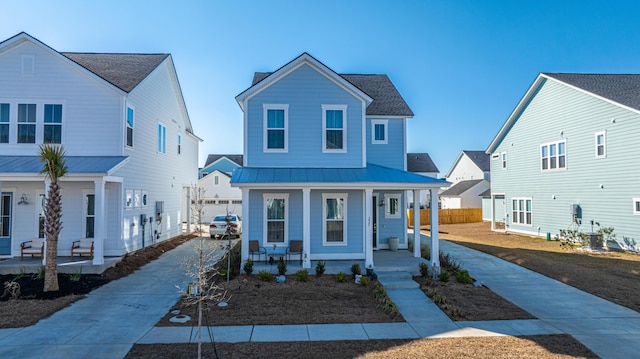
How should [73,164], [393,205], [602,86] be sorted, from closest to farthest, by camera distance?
1. [73,164]
2. [393,205]
3. [602,86]

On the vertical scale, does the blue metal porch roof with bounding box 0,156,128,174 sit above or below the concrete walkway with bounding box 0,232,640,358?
above

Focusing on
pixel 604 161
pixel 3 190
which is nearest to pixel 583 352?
pixel 604 161

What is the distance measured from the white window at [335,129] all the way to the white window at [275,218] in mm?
2557

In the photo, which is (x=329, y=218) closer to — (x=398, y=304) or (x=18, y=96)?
(x=398, y=304)

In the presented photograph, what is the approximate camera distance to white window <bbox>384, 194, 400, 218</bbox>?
1535 centimetres

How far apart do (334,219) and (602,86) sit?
17.2 meters

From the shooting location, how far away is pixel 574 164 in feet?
63.8

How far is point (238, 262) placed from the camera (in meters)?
12.7

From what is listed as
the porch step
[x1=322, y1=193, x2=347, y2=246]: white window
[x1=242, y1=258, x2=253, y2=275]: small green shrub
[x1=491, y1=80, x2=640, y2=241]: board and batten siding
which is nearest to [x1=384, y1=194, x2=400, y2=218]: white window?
[x1=322, y1=193, x2=347, y2=246]: white window

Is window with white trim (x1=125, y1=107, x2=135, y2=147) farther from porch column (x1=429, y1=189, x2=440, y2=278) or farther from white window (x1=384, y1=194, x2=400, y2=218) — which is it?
porch column (x1=429, y1=189, x2=440, y2=278)

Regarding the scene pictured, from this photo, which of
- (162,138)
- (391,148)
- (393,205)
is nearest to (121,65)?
(162,138)

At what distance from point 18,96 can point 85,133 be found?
2790 millimetres

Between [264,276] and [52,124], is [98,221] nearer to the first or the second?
[52,124]

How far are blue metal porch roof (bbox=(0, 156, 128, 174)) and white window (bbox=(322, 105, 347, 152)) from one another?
25.1ft
